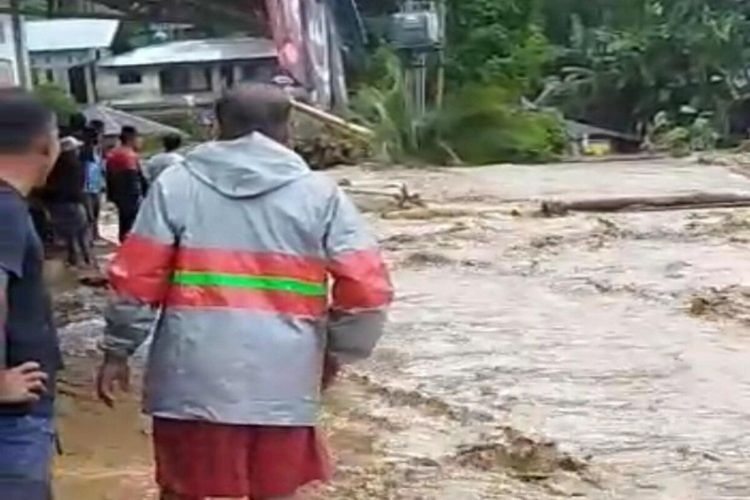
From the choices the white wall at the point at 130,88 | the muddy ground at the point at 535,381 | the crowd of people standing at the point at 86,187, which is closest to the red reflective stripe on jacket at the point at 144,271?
the muddy ground at the point at 535,381

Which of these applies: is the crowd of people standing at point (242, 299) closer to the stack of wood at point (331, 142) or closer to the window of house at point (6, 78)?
the window of house at point (6, 78)

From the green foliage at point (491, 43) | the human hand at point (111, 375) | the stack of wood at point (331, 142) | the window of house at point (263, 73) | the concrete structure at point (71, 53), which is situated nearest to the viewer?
the human hand at point (111, 375)

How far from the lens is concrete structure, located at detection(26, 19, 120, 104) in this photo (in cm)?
6272

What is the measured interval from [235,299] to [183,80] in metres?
58.3

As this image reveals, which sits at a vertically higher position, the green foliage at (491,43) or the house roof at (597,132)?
the green foliage at (491,43)

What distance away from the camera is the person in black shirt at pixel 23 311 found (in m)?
3.76

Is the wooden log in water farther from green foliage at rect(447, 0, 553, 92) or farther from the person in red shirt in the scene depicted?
green foliage at rect(447, 0, 553, 92)

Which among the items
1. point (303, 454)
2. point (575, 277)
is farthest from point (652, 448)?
point (575, 277)

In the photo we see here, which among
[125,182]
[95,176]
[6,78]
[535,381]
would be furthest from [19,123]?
[95,176]

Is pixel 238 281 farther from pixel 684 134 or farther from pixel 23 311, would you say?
pixel 684 134

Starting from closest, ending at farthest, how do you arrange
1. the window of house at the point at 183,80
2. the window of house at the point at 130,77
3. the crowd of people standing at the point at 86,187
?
the crowd of people standing at the point at 86,187 → the window of house at the point at 183,80 → the window of house at the point at 130,77

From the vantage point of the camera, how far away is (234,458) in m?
4.48

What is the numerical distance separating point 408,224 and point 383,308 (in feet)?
54.1

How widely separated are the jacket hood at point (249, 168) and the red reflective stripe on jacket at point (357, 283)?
248 mm
